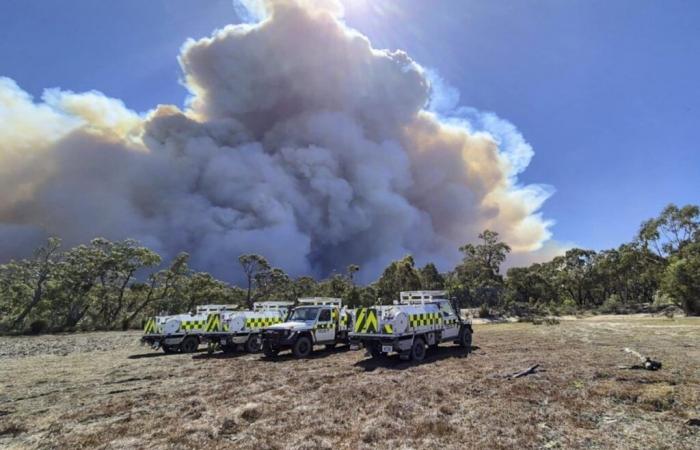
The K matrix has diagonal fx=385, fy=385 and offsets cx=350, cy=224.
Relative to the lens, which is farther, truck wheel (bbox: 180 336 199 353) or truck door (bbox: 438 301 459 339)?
truck wheel (bbox: 180 336 199 353)

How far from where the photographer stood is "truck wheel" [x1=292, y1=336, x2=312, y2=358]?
1617cm

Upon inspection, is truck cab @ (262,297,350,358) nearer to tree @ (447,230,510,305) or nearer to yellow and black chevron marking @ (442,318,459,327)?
yellow and black chevron marking @ (442,318,459,327)

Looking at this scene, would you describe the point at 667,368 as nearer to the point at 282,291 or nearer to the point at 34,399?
the point at 34,399

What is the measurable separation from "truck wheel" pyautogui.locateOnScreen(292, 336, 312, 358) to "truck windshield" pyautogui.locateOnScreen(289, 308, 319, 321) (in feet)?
3.38

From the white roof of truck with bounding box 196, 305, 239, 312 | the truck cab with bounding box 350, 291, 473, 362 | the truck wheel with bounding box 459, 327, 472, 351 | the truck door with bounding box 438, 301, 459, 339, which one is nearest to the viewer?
the truck cab with bounding box 350, 291, 473, 362

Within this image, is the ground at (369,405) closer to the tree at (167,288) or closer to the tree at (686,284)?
the tree at (686,284)

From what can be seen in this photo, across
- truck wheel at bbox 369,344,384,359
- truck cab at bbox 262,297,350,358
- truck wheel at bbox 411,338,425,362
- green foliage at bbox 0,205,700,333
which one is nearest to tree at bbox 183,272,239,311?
green foliage at bbox 0,205,700,333

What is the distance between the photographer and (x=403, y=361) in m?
14.2

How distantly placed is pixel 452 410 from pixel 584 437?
227 cm

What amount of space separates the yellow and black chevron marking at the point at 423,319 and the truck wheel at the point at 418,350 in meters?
0.59

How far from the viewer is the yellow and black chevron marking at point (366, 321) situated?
1430 cm

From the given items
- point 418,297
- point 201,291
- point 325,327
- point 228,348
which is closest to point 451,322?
point 418,297

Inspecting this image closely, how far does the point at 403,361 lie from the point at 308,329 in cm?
457

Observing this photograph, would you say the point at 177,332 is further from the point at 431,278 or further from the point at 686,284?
the point at 431,278
